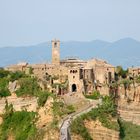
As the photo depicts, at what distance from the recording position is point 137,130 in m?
53.9

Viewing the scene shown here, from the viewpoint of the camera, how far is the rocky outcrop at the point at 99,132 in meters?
49.2

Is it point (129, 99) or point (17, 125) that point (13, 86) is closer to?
point (17, 125)

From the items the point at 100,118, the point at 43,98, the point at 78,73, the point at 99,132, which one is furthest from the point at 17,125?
the point at 78,73

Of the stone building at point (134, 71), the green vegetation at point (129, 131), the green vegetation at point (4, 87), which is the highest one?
the stone building at point (134, 71)

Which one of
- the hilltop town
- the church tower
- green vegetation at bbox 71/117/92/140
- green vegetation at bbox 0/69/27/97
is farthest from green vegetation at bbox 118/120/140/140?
the church tower

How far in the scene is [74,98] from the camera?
53125 mm

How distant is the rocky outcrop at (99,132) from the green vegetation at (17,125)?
167 inches

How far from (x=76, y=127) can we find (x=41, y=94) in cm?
680

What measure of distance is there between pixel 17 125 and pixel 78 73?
7.68 meters

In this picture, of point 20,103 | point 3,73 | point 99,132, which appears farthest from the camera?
point 3,73

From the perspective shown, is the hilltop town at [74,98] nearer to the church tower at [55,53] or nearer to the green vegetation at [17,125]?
the church tower at [55,53]

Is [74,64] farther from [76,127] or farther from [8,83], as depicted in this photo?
[76,127]

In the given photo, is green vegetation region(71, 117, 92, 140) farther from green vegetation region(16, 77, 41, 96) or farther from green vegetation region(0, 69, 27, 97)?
green vegetation region(0, 69, 27, 97)

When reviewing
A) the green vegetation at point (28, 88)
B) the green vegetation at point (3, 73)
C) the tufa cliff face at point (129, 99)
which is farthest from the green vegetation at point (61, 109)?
the green vegetation at point (3, 73)
